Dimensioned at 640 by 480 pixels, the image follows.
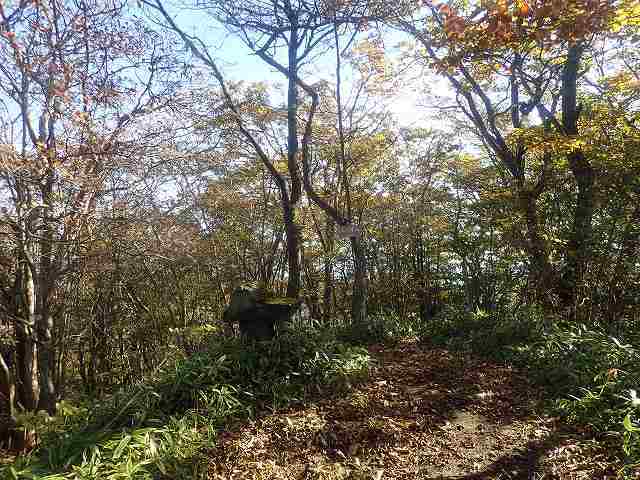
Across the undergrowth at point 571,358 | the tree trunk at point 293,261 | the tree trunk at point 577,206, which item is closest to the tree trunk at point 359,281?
the tree trunk at point 293,261

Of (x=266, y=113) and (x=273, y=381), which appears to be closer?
(x=273, y=381)

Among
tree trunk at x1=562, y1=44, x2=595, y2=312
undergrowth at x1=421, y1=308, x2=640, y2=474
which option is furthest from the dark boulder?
tree trunk at x1=562, y1=44, x2=595, y2=312

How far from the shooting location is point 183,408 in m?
4.02

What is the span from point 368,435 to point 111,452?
2.29 meters

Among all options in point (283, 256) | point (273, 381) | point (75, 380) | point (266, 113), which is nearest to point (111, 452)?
point (273, 381)

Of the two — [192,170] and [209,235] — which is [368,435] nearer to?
[192,170]

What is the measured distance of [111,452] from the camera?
3189 mm

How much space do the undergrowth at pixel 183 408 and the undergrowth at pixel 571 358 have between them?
2157mm

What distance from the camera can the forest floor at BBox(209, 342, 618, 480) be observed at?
3.10 metres

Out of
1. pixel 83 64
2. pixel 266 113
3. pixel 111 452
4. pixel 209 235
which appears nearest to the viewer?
pixel 111 452

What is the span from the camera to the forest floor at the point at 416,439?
310 centimetres

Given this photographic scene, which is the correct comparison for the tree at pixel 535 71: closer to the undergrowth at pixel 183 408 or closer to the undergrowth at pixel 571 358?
the undergrowth at pixel 571 358

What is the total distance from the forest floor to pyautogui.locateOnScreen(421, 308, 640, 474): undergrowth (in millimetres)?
213

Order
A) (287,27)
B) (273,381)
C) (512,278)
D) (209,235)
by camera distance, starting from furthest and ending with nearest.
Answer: (209,235) → (512,278) → (287,27) → (273,381)
